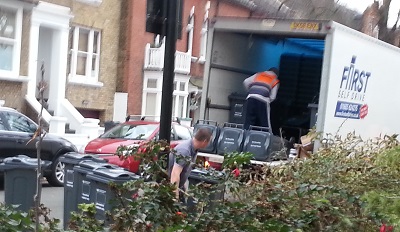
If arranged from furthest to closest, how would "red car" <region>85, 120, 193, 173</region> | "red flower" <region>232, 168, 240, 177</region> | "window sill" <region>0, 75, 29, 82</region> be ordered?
"window sill" <region>0, 75, 29, 82</region> → "red car" <region>85, 120, 193, 173</region> → "red flower" <region>232, 168, 240, 177</region>

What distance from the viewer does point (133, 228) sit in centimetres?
432

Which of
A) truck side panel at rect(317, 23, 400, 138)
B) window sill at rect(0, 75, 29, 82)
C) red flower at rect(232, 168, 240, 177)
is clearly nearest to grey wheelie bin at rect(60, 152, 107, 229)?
red flower at rect(232, 168, 240, 177)

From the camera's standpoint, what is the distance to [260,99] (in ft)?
42.4

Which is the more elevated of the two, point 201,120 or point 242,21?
point 242,21

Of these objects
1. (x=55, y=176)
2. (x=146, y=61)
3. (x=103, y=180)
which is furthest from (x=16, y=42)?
(x=103, y=180)

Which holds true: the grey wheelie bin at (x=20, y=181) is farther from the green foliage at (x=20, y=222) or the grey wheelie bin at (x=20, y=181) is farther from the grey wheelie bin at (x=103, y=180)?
the green foliage at (x=20, y=222)

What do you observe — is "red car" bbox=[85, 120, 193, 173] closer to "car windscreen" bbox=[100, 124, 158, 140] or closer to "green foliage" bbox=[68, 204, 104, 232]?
"car windscreen" bbox=[100, 124, 158, 140]

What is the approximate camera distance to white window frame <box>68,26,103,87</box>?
25.5m

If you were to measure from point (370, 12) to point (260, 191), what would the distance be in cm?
2665

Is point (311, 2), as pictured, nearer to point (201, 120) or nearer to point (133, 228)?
point (201, 120)

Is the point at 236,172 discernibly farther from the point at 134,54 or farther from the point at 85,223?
the point at 134,54

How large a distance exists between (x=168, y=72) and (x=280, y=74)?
31.8 ft

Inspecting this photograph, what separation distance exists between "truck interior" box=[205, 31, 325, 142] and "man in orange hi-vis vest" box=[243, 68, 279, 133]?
1.49 feet

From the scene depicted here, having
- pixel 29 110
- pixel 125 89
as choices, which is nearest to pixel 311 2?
pixel 125 89
